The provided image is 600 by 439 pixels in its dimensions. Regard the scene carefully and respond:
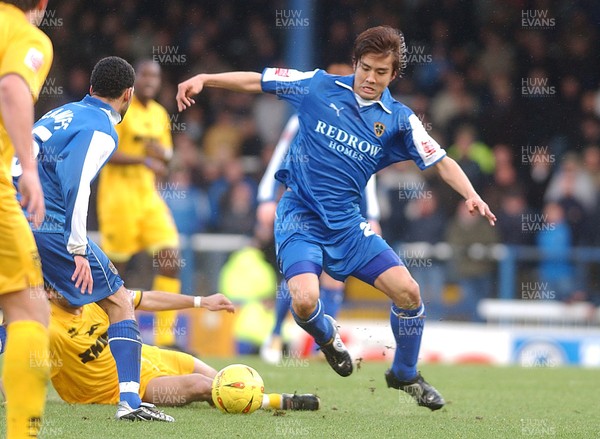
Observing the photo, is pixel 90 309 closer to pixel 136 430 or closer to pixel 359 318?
pixel 136 430

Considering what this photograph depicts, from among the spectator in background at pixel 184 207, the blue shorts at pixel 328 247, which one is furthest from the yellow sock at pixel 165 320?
the blue shorts at pixel 328 247

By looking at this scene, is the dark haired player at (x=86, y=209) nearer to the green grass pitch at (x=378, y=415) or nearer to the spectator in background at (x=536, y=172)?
the green grass pitch at (x=378, y=415)

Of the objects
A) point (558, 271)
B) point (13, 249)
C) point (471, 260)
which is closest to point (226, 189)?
point (471, 260)

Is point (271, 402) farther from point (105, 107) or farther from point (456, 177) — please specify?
point (105, 107)

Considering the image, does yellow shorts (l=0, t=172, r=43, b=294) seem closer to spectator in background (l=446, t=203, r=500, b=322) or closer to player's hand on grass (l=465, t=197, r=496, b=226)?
player's hand on grass (l=465, t=197, r=496, b=226)

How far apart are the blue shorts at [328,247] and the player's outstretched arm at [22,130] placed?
263 cm

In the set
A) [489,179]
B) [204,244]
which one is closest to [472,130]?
[489,179]

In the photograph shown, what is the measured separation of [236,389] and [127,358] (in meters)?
0.71

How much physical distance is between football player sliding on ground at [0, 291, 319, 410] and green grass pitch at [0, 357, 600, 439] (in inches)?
4.1

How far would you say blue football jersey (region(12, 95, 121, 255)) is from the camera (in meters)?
5.36

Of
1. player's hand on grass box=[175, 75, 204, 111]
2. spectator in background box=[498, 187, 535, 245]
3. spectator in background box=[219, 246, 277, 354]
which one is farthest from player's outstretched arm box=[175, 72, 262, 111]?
spectator in background box=[498, 187, 535, 245]

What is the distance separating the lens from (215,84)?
639cm

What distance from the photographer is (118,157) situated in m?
10.1

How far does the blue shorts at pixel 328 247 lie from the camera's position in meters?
6.40
